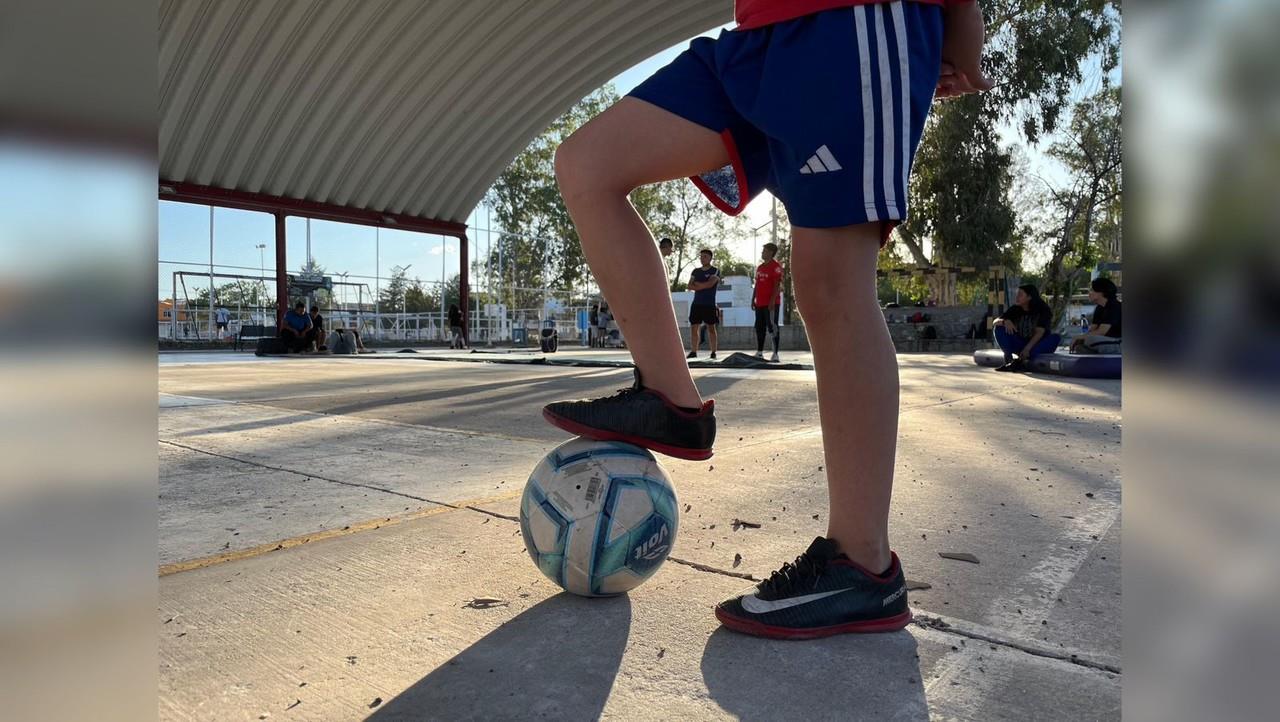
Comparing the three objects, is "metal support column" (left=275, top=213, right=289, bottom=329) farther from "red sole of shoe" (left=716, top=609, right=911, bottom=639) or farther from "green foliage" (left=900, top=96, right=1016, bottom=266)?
"red sole of shoe" (left=716, top=609, right=911, bottom=639)

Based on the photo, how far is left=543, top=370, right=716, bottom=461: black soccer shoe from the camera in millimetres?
1575

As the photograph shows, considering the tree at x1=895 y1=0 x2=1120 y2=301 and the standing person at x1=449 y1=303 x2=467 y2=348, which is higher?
the tree at x1=895 y1=0 x2=1120 y2=301

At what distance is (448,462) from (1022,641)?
2.21 metres

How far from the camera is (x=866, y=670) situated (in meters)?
1.18

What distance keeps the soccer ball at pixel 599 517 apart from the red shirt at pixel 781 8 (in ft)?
3.00

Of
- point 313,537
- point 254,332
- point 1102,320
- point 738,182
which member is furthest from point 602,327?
point 738,182

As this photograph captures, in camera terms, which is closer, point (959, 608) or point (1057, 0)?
point (959, 608)

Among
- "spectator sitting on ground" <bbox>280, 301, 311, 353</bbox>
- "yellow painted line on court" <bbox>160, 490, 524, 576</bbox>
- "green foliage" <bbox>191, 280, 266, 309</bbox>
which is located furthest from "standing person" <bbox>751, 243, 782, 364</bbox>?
"green foliage" <bbox>191, 280, 266, 309</bbox>

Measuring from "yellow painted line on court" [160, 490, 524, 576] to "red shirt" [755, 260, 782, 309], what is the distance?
32.9 ft

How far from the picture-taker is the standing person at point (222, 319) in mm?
22797

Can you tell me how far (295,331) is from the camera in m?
16.7
